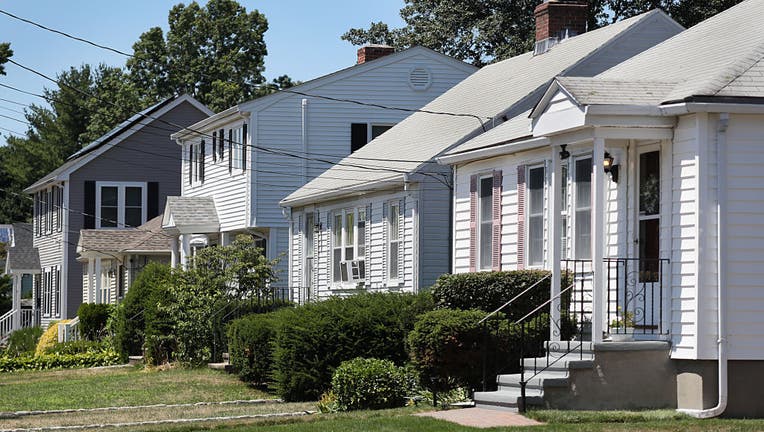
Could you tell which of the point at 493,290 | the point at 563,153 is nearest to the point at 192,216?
the point at 493,290

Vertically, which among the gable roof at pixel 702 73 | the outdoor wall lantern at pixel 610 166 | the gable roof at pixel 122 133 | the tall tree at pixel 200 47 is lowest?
the outdoor wall lantern at pixel 610 166

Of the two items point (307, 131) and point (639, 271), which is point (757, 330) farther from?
point (307, 131)

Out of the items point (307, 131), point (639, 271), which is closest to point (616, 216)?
point (639, 271)

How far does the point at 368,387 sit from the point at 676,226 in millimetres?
5368

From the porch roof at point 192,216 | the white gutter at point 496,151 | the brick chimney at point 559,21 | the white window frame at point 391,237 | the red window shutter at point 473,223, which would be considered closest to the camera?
the white gutter at point 496,151

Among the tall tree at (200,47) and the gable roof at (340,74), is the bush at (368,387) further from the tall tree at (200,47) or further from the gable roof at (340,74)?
the tall tree at (200,47)

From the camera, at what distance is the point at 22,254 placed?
58031mm

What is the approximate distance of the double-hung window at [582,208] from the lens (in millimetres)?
20000

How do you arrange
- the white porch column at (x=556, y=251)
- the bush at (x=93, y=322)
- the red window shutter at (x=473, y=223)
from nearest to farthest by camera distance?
1. the white porch column at (x=556, y=251)
2. the red window shutter at (x=473, y=223)
3. the bush at (x=93, y=322)

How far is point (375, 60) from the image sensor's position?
37.0m

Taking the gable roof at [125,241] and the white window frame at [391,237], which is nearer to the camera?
the white window frame at [391,237]

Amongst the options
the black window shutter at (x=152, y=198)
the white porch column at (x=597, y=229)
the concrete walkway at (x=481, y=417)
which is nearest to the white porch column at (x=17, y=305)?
the black window shutter at (x=152, y=198)

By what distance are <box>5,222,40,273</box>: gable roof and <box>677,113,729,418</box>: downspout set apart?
1747 inches

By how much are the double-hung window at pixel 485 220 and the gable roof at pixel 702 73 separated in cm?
384
